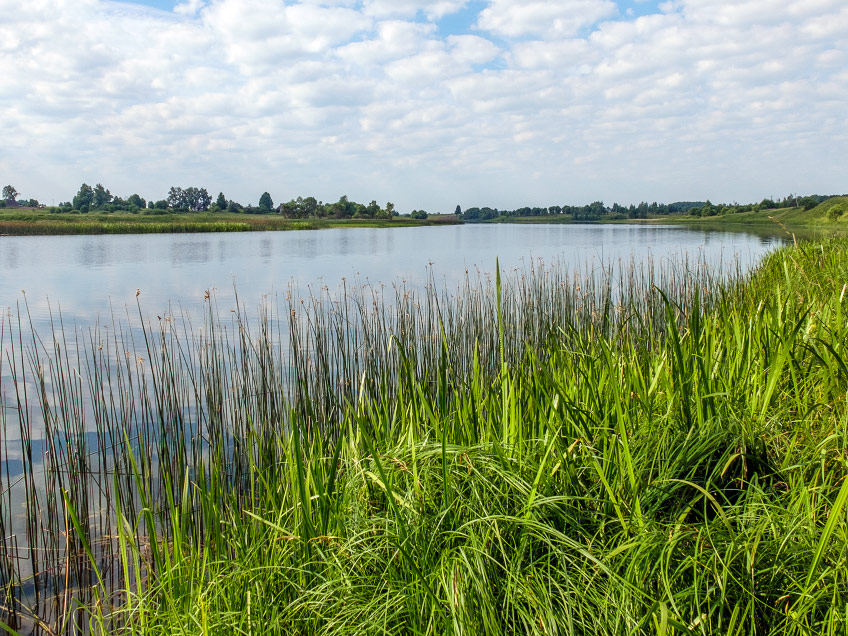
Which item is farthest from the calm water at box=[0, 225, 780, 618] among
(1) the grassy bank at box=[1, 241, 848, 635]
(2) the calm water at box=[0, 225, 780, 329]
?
(1) the grassy bank at box=[1, 241, 848, 635]

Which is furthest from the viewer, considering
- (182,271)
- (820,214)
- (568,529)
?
(820,214)

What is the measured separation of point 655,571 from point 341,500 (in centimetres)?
100

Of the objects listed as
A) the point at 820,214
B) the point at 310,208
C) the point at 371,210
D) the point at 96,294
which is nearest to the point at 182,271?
the point at 96,294

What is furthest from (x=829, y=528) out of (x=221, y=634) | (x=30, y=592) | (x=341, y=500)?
(x=30, y=592)

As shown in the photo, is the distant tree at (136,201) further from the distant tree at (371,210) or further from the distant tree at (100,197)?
the distant tree at (371,210)

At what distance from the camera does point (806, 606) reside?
4.56 feet

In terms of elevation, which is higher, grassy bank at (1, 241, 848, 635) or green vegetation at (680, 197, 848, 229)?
green vegetation at (680, 197, 848, 229)

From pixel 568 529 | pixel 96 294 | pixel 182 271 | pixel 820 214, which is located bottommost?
pixel 568 529

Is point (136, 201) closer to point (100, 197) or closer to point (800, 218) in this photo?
point (100, 197)

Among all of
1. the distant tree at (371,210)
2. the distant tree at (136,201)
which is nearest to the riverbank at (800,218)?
the distant tree at (371,210)

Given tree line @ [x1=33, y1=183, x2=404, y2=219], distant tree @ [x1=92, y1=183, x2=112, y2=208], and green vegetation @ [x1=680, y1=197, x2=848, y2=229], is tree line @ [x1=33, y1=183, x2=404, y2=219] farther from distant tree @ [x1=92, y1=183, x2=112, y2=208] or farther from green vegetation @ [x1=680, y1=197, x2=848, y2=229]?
green vegetation @ [x1=680, y1=197, x2=848, y2=229]

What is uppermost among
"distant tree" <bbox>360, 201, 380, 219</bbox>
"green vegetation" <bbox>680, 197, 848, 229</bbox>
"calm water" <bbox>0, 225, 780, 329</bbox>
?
"distant tree" <bbox>360, 201, 380, 219</bbox>

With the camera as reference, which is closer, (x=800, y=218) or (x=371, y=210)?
(x=800, y=218)

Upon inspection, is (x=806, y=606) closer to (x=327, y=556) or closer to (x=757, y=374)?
(x=757, y=374)
